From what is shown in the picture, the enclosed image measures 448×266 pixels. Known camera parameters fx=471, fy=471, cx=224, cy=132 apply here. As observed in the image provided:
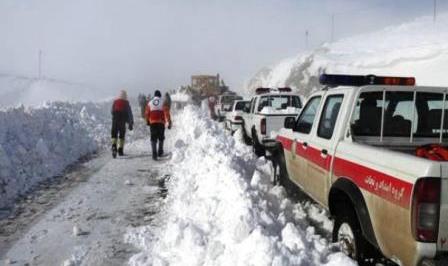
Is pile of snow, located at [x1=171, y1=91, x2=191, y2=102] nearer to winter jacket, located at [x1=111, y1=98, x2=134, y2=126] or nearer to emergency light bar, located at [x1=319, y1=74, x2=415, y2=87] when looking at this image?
winter jacket, located at [x1=111, y1=98, x2=134, y2=126]

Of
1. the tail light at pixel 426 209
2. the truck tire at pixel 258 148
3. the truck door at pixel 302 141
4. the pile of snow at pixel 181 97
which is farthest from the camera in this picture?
the pile of snow at pixel 181 97

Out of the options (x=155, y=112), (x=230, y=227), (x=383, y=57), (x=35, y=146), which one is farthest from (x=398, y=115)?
(x=383, y=57)

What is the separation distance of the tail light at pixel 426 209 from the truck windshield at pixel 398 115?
1767mm

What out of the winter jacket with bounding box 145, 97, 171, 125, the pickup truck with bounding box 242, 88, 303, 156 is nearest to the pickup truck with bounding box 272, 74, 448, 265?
the pickup truck with bounding box 242, 88, 303, 156

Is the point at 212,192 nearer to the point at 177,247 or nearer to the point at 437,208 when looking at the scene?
the point at 177,247

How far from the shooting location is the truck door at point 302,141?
6484 millimetres

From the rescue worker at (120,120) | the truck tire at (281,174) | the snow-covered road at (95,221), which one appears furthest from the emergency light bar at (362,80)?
the rescue worker at (120,120)

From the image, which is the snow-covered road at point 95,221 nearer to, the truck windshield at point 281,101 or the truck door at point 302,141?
the truck door at point 302,141

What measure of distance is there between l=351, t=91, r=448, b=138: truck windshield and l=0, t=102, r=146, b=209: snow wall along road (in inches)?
232

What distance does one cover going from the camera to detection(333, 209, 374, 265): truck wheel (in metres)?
4.52

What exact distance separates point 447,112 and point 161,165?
7.74 meters

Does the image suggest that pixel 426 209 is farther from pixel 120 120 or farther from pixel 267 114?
pixel 120 120

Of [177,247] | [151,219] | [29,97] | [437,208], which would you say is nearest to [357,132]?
[437,208]

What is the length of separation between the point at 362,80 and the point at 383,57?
4593 centimetres
